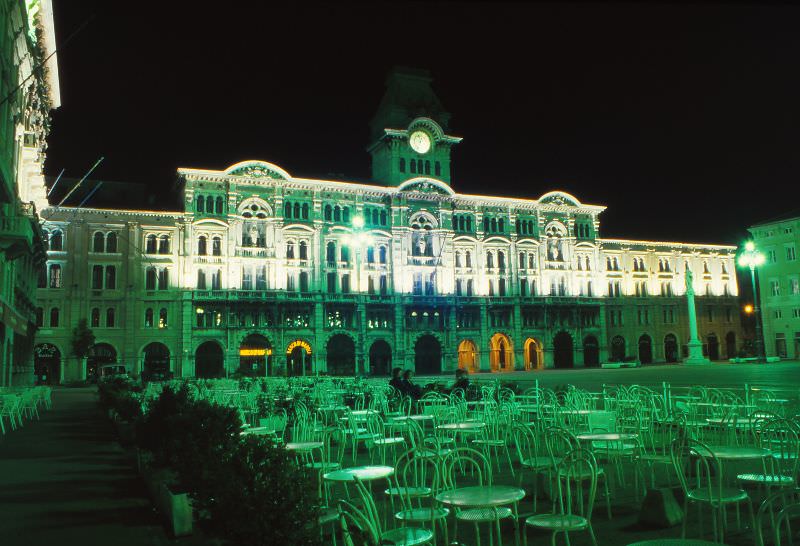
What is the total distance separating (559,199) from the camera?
218ft

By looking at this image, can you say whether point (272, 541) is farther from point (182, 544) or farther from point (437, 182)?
point (437, 182)

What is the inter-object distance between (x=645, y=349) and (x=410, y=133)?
3322cm

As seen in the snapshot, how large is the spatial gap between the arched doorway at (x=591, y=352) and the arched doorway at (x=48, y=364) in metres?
46.0

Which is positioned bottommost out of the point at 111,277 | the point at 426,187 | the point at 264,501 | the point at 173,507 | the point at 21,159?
the point at 173,507

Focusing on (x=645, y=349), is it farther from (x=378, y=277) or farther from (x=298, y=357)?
(x=298, y=357)

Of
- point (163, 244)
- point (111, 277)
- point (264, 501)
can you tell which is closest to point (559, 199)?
point (163, 244)

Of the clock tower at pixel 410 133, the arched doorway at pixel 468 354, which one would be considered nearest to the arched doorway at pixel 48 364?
the clock tower at pixel 410 133

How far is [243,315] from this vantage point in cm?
5244

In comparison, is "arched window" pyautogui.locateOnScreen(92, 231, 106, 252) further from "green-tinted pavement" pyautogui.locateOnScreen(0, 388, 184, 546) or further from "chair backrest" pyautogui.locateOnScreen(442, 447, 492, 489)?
"chair backrest" pyautogui.locateOnScreen(442, 447, 492, 489)

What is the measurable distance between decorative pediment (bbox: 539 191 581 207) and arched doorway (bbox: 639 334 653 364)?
51.4 ft

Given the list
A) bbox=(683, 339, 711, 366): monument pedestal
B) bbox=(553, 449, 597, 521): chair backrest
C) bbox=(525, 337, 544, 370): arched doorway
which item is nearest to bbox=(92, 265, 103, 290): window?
bbox=(525, 337, 544, 370): arched doorway

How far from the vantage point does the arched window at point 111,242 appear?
1987 inches

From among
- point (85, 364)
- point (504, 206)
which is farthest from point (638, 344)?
point (85, 364)

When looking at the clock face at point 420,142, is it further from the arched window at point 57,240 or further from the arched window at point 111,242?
the arched window at point 57,240
